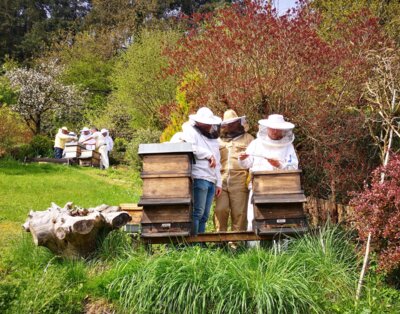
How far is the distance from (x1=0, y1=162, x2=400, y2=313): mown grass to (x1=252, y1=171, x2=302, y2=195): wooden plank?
58 centimetres

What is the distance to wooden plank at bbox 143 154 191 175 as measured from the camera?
645cm

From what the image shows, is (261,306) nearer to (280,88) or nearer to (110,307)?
(110,307)

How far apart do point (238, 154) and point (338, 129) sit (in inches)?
68.2

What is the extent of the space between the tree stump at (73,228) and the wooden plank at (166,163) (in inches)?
25.9

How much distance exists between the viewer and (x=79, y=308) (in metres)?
5.46

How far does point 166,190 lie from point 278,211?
1310 millimetres

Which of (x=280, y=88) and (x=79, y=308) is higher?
(x=280, y=88)

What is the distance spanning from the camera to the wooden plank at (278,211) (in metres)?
6.34

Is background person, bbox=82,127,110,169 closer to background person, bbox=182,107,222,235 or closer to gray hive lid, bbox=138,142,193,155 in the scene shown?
background person, bbox=182,107,222,235

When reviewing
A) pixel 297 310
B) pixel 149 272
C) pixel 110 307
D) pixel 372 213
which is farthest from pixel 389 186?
pixel 110 307

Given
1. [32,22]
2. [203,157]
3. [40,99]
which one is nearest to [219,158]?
[203,157]

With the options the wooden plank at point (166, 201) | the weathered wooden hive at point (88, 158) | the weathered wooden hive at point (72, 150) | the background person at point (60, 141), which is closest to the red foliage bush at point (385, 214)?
the wooden plank at point (166, 201)

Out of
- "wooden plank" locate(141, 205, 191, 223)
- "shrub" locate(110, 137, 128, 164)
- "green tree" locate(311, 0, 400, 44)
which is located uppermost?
"green tree" locate(311, 0, 400, 44)

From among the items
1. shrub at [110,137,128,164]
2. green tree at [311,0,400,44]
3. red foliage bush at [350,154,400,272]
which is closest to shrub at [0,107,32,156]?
shrub at [110,137,128,164]
